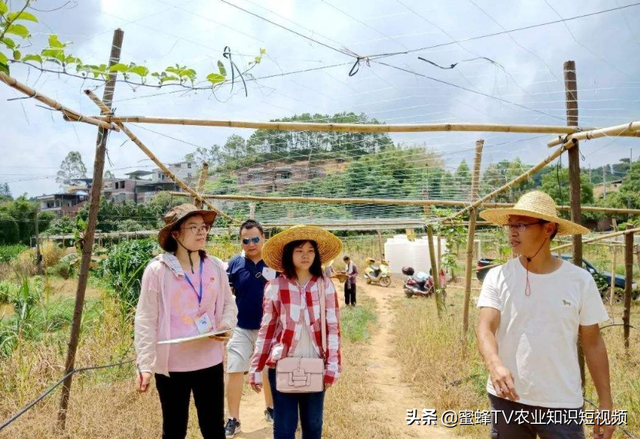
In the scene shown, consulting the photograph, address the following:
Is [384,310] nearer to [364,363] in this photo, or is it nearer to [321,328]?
[364,363]

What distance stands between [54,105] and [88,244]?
35.5 inches

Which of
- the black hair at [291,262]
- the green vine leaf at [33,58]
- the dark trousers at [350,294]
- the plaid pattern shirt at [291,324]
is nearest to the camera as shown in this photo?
the green vine leaf at [33,58]

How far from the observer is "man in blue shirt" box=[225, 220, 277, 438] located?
3402 millimetres

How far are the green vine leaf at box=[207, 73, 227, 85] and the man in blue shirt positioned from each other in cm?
134

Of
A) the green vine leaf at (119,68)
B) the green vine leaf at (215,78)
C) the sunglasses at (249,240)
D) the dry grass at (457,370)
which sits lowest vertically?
the dry grass at (457,370)

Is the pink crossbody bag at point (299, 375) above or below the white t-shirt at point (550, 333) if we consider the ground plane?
below

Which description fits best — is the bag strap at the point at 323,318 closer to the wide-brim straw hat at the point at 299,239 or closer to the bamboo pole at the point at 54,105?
the wide-brim straw hat at the point at 299,239

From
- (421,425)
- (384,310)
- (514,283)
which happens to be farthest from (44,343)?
(384,310)

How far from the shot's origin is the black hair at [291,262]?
2566mm

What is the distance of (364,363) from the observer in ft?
18.5

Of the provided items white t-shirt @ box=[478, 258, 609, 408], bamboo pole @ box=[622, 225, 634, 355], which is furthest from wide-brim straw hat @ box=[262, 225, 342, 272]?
bamboo pole @ box=[622, 225, 634, 355]

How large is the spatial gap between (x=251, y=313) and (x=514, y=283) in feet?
6.62

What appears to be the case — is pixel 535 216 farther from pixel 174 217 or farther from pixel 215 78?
pixel 174 217

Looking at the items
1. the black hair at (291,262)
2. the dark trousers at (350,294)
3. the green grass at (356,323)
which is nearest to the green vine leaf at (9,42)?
the black hair at (291,262)
